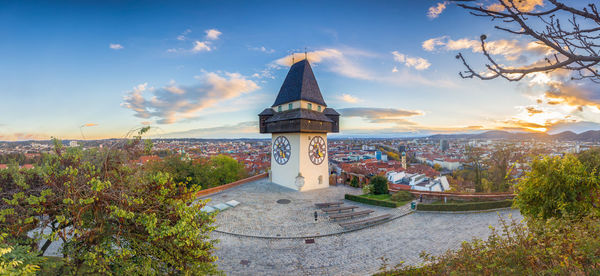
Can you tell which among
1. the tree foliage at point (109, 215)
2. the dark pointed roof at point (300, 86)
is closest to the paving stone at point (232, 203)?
the dark pointed roof at point (300, 86)

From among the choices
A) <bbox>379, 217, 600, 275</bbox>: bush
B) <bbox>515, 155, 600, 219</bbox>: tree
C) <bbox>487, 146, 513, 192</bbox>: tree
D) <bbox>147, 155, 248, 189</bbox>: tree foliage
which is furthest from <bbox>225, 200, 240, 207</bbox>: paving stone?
<bbox>487, 146, 513, 192</bbox>: tree

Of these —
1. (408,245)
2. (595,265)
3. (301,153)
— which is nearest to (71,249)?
(595,265)

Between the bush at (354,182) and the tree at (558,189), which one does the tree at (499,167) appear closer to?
the bush at (354,182)

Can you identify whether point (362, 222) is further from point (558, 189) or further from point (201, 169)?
point (201, 169)

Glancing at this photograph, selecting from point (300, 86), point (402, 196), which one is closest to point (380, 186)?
point (402, 196)

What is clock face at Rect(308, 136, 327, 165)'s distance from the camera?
16656 mm

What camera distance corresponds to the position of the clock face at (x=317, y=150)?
1666 cm

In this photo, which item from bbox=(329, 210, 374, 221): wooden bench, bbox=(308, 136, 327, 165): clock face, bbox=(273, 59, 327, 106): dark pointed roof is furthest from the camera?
bbox=(273, 59, 327, 106): dark pointed roof

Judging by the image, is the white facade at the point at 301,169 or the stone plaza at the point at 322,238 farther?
the white facade at the point at 301,169

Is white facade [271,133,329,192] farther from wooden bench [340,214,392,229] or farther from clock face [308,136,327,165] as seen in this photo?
wooden bench [340,214,392,229]

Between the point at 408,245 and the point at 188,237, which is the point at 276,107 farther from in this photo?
the point at 188,237

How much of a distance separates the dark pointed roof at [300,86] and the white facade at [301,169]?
293cm

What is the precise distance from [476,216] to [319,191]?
9.29 meters

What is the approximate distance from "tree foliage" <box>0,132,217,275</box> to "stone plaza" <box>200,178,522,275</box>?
12.8 ft
